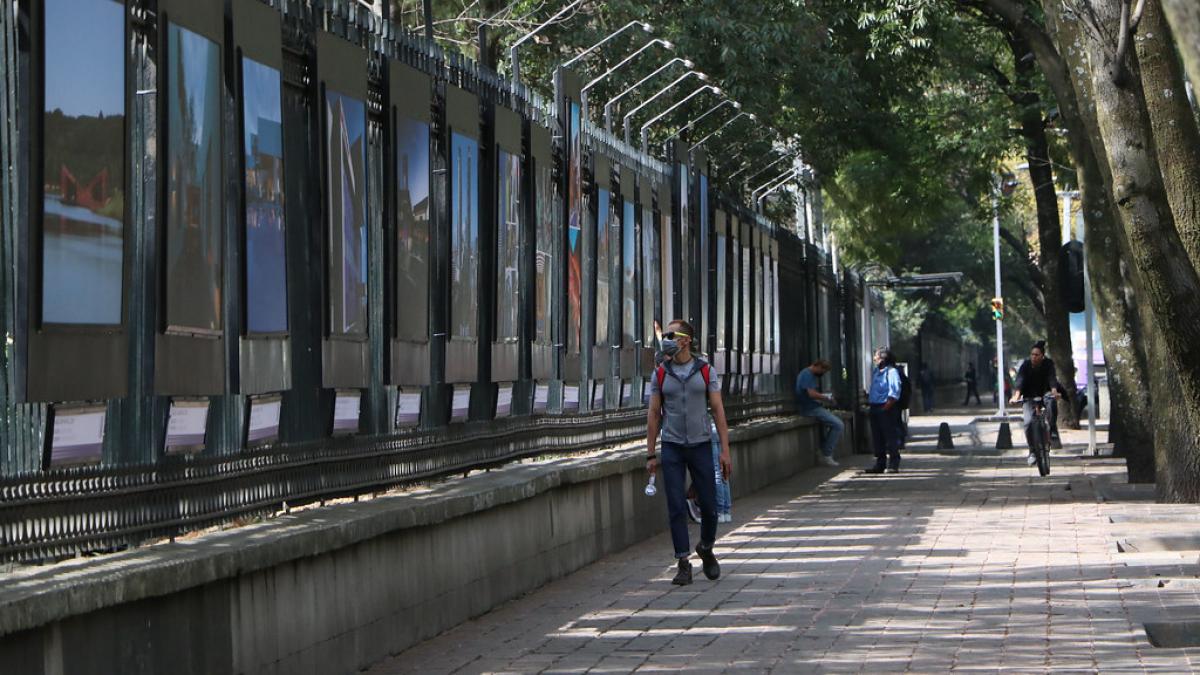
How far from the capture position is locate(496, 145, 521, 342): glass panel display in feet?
42.5

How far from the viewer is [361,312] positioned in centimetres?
1012

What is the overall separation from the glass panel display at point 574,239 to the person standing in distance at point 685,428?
1.67m

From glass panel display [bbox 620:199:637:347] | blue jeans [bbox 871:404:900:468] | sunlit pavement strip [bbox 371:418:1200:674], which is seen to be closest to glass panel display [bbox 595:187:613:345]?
glass panel display [bbox 620:199:637:347]

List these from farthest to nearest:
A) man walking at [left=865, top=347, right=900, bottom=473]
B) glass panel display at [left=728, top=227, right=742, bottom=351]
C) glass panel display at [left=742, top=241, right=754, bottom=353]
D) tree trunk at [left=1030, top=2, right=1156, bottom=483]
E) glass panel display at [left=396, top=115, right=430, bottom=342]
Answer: man walking at [left=865, top=347, right=900, bottom=473] < glass panel display at [left=742, top=241, right=754, bottom=353] < glass panel display at [left=728, top=227, right=742, bottom=351] < tree trunk at [left=1030, top=2, right=1156, bottom=483] < glass panel display at [left=396, top=115, right=430, bottom=342]

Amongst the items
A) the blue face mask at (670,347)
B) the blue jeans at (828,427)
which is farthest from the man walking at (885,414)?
the blue face mask at (670,347)

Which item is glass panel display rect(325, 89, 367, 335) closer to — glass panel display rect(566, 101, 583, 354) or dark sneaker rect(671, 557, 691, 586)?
dark sneaker rect(671, 557, 691, 586)

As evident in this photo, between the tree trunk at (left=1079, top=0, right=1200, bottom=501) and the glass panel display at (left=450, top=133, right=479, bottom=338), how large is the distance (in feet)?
14.0

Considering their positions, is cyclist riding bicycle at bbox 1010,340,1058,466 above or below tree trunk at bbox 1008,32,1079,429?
below

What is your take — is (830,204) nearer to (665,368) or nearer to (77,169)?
(665,368)

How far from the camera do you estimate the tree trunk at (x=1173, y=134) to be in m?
13.8

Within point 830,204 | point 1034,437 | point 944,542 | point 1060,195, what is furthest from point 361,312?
point 830,204

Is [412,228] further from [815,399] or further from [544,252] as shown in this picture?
[815,399]

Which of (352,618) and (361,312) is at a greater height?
(361,312)

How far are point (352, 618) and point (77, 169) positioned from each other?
313cm
